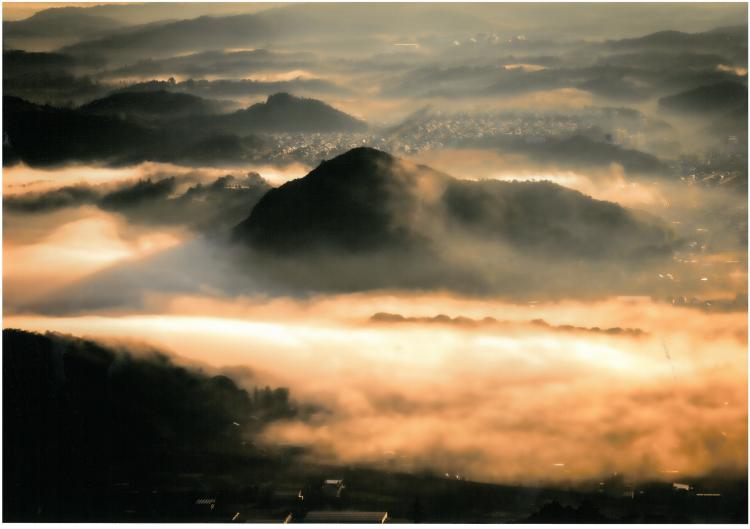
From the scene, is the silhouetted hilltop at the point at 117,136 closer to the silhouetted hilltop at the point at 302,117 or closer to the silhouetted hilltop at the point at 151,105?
the silhouetted hilltop at the point at 151,105

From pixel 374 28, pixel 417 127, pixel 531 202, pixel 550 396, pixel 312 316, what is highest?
pixel 374 28

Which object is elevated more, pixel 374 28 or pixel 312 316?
pixel 374 28

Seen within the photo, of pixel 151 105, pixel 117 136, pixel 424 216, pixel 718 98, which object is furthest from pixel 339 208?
pixel 718 98

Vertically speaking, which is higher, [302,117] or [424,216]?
[302,117]

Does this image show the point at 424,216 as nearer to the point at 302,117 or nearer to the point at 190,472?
the point at 302,117

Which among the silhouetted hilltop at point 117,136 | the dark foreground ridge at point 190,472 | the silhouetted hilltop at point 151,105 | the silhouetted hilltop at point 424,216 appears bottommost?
the dark foreground ridge at point 190,472

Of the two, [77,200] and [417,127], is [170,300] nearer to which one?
[77,200]

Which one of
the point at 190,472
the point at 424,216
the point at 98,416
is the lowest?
the point at 190,472

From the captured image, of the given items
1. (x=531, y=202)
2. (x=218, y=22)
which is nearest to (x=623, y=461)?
(x=531, y=202)

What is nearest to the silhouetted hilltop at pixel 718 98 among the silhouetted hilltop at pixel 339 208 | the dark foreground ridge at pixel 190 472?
the silhouetted hilltop at pixel 339 208
